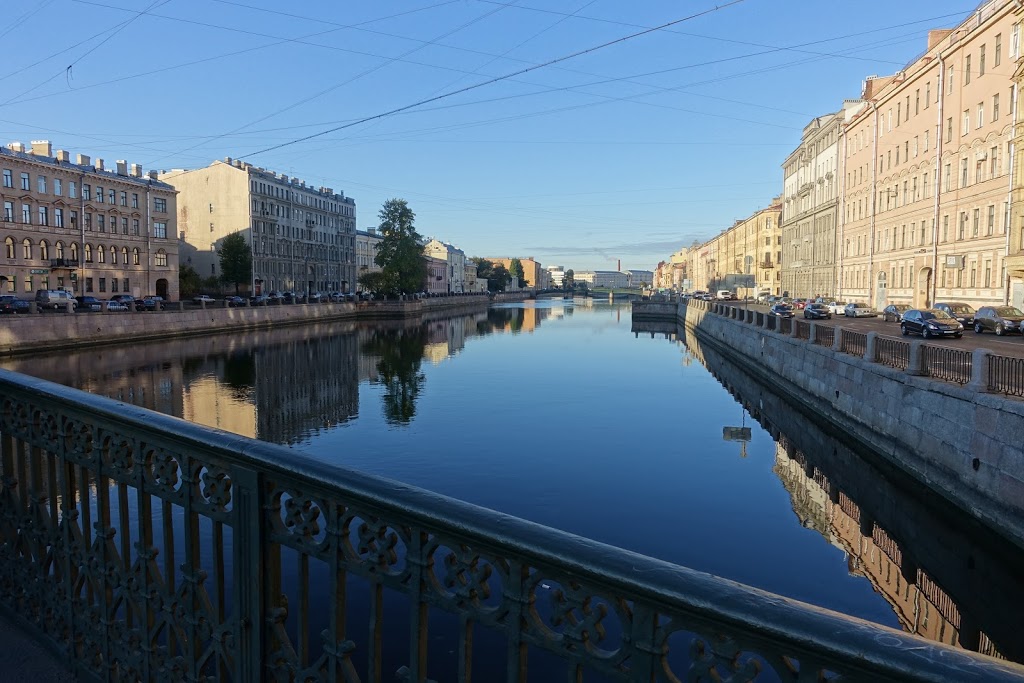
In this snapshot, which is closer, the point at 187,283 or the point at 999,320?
the point at 999,320

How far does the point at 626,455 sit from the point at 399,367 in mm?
22090

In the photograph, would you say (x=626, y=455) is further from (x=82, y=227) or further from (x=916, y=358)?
(x=82, y=227)

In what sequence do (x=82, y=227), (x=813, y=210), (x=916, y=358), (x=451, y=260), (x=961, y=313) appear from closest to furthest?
(x=916, y=358) < (x=961, y=313) < (x=82, y=227) < (x=813, y=210) < (x=451, y=260)

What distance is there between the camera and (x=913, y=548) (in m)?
12.4

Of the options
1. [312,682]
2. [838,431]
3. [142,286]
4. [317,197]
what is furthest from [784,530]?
[317,197]

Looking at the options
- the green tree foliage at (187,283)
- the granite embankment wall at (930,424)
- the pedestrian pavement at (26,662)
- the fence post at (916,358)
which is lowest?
the granite embankment wall at (930,424)

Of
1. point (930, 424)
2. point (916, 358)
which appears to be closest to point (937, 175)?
point (916, 358)

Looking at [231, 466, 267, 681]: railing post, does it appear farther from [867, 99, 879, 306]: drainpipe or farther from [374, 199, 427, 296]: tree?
[374, 199, 427, 296]: tree

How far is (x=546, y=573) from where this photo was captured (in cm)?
203

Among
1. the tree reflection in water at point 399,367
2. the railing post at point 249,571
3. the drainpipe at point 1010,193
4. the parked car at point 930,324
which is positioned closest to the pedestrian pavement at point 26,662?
the railing post at point 249,571

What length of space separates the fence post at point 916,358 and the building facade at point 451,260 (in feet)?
499

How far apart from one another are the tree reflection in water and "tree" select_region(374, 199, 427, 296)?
78.1 ft

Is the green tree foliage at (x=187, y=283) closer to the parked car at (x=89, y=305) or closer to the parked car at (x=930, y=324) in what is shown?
the parked car at (x=89, y=305)

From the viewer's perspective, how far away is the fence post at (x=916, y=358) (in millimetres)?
16266
